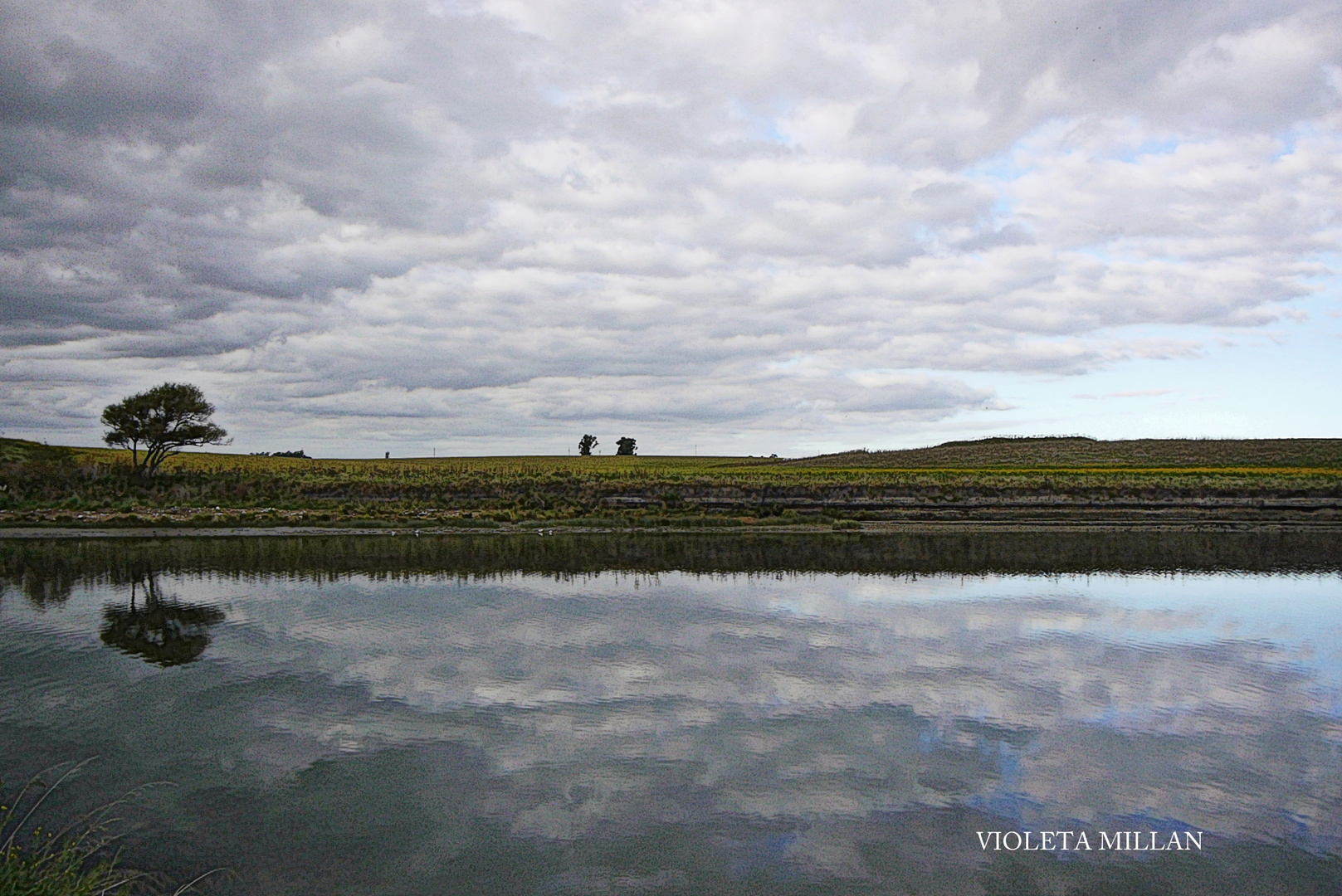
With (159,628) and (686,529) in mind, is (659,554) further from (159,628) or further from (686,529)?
(159,628)

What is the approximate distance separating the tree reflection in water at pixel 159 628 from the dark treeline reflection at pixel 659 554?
9.13 ft

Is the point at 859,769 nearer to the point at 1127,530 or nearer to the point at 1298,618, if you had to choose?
the point at 1298,618

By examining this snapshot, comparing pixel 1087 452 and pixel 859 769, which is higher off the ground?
pixel 1087 452

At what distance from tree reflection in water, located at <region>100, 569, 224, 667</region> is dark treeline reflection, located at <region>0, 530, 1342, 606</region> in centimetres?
278

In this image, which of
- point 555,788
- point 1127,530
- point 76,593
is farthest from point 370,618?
point 1127,530

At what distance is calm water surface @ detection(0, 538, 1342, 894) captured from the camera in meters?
8.15

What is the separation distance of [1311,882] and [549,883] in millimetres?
6698

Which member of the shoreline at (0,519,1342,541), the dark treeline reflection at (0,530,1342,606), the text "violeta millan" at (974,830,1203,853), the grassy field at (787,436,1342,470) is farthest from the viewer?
the grassy field at (787,436,1342,470)

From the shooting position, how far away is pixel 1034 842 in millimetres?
8555

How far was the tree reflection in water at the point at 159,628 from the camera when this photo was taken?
51.4ft

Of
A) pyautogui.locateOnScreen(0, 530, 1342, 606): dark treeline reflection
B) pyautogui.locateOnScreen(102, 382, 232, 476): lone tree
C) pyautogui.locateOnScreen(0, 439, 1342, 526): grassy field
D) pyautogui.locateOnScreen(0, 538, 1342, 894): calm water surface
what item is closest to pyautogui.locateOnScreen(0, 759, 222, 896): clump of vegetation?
pyautogui.locateOnScreen(0, 538, 1342, 894): calm water surface

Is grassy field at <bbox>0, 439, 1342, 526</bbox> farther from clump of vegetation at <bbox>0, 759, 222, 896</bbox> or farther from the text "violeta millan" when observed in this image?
the text "violeta millan"

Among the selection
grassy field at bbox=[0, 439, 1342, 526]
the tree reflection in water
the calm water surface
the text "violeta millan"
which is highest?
grassy field at bbox=[0, 439, 1342, 526]

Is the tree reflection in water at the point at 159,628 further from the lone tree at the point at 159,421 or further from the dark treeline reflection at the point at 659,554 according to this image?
the lone tree at the point at 159,421
